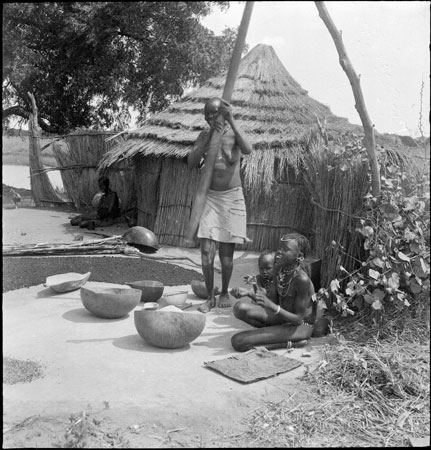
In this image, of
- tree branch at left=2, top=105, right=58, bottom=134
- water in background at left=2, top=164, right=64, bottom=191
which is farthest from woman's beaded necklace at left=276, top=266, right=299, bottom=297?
water in background at left=2, top=164, right=64, bottom=191

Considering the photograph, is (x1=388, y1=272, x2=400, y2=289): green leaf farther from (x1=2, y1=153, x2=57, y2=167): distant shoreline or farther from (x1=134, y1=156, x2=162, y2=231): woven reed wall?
(x1=2, y1=153, x2=57, y2=167): distant shoreline

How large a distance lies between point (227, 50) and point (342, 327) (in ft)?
19.4

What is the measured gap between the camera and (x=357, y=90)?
3.85m

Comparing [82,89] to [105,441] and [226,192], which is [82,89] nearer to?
[226,192]

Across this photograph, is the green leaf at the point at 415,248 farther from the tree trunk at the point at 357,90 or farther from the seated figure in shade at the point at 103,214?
the seated figure in shade at the point at 103,214

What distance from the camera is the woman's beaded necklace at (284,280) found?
3943 mm

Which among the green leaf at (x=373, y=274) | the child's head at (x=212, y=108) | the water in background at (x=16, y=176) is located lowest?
the green leaf at (x=373, y=274)

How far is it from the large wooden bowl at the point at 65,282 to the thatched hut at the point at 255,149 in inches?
117

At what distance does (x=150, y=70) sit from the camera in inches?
289

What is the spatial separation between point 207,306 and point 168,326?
107 cm

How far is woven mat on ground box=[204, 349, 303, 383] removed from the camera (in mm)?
3396

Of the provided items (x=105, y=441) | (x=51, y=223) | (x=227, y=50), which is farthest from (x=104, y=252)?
(x=105, y=441)

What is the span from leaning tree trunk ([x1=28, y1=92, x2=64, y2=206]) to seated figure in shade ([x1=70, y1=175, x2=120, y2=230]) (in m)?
2.24

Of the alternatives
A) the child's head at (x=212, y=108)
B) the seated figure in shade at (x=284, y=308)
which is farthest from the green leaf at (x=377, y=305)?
the child's head at (x=212, y=108)
